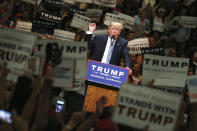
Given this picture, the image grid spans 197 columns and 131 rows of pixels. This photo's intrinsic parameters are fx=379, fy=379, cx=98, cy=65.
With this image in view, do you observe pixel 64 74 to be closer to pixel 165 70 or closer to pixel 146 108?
pixel 146 108

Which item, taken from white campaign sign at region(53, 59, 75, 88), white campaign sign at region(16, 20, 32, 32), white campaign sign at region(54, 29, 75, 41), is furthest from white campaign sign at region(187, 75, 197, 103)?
white campaign sign at region(16, 20, 32, 32)

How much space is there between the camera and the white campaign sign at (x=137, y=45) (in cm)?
A: 841

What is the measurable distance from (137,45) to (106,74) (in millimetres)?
1763

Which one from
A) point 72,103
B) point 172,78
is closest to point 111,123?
point 172,78

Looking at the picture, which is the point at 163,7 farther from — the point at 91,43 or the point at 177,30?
the point at 91,43

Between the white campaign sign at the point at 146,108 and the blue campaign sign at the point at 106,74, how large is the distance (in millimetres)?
2863

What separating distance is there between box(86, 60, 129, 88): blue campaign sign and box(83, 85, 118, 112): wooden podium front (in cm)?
14

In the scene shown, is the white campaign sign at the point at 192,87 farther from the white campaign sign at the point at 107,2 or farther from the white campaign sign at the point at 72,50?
the white campaign sign at the point at 107,2

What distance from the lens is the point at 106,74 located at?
702 centimetres

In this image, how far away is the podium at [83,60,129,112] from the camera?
22.7 feet

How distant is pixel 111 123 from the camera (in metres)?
3.96

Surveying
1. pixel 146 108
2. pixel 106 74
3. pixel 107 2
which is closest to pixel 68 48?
pixel 146 108

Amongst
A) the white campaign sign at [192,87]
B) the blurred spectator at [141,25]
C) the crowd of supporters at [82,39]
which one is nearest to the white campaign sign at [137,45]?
the crowd of supporters at [82,39]

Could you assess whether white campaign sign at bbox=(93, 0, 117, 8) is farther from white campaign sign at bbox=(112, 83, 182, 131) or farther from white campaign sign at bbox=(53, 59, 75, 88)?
white campaign sign at bbox=(112, 83, 182, 131)
